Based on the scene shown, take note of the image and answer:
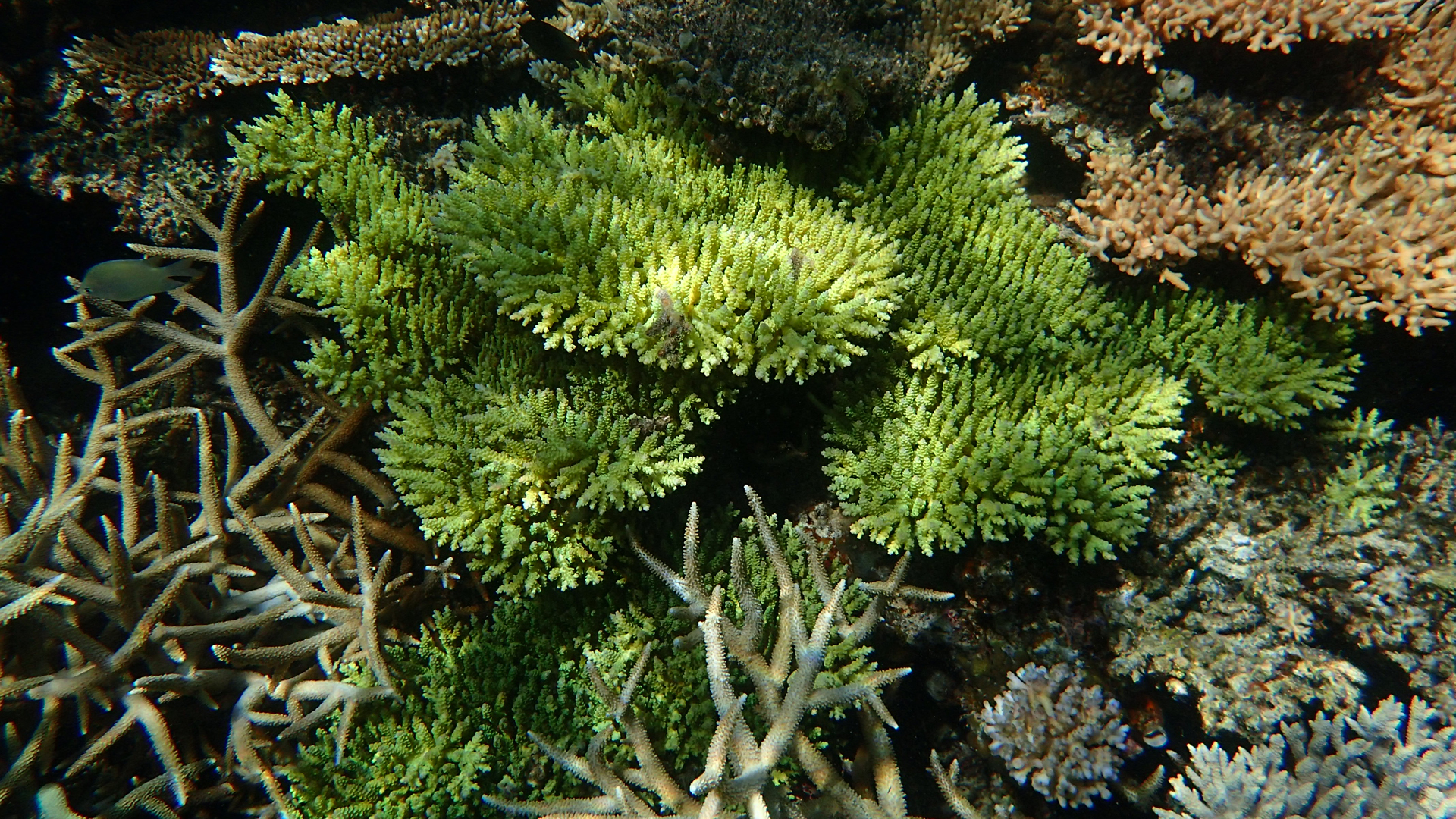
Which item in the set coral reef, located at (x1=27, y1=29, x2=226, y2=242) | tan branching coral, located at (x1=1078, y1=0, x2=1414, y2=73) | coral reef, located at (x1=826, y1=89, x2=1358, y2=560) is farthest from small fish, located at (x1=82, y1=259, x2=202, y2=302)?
A: tan branching coral, located at (x1=1078, y1=0, x2=1414, y2=73)

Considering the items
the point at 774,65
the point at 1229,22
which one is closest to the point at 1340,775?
the point at 1229,22

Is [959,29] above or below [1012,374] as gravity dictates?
above

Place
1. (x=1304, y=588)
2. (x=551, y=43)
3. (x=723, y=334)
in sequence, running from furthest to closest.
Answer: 1. (x=551, y=43)
2. (x=1304, y=588)
3. (x=723, y=334)

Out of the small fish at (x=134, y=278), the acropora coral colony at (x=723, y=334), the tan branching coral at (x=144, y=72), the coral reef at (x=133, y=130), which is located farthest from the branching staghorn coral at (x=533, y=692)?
the tan branching coral at (x=144, y=72)

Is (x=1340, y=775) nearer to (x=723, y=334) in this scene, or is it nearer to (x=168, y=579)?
(x=723, y=334)

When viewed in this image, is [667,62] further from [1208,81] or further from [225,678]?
[225,678]
